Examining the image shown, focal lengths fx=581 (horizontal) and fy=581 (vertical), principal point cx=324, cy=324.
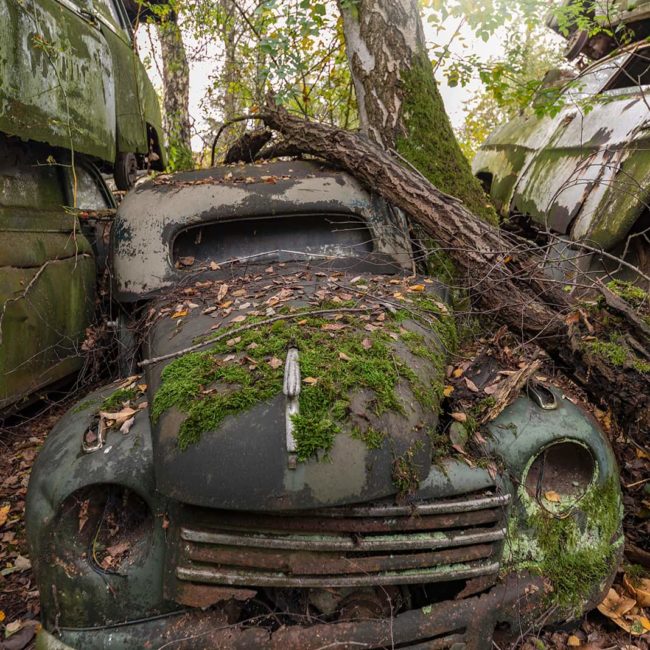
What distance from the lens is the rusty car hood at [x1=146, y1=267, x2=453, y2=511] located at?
5.26 ft

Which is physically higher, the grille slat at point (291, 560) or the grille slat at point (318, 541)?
the grille slat at point (318, 541)

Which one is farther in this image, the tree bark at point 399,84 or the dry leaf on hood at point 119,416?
the tree bark at point 399,84

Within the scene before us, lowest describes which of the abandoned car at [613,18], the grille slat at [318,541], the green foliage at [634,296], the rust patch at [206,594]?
the rust patch at [206,594]

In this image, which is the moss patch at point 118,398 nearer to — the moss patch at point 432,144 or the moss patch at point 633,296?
the moss patch at point 633,296

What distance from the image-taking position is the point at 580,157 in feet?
14.3

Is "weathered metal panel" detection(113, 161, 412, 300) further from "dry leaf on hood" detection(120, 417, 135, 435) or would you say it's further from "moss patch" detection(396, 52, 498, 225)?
"moss patch" detection(396, 52, 498, 225)

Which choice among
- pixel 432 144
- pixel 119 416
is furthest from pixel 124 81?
pixel 119 416

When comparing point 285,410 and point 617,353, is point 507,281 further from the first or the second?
point 285,410

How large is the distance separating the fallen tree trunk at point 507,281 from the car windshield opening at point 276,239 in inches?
14.3

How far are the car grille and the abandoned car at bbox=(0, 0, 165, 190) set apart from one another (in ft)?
7.50

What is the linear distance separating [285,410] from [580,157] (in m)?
3.67

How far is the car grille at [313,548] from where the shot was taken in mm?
1677

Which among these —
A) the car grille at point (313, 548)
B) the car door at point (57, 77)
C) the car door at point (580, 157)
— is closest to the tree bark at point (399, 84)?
the car door at point (580, 157)

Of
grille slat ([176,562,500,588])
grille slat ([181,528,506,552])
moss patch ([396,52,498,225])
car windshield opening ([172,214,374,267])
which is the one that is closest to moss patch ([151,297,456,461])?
grille slat ([181,528,506,552])
